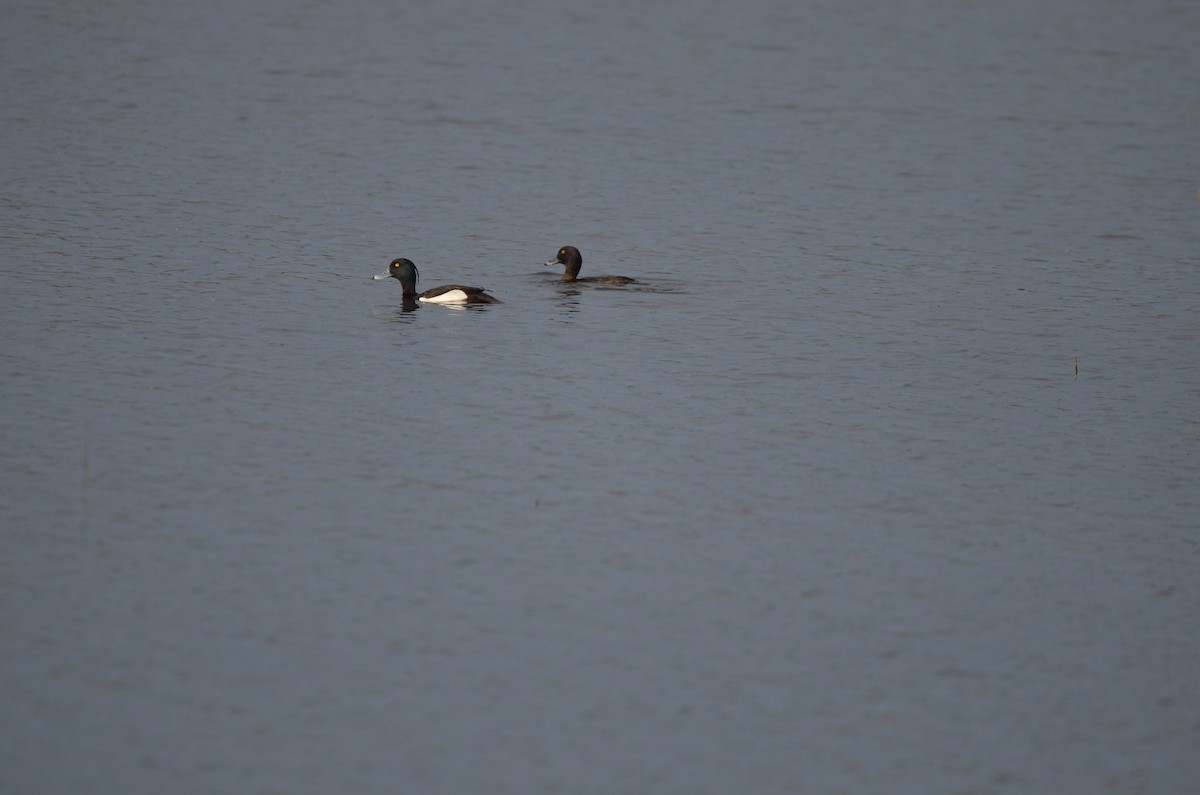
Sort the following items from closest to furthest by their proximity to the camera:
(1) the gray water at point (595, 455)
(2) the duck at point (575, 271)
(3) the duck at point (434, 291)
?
(1) the gray water at point (595, 455), (3) the duck at point (434, 291), (2) the duck at point (575, 271)

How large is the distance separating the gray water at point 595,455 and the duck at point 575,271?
392 mm

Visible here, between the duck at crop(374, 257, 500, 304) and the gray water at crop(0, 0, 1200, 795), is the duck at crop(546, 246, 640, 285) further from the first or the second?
the duck at crop(374, 257, 500, 304)

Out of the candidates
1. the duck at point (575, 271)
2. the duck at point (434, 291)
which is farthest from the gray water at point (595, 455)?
the duck at point (575, 271)

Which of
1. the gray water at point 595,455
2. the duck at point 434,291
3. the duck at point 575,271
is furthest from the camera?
the duck at point 575,271

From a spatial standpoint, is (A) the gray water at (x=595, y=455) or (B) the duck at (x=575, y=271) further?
(B) the duck at (x=575, y=271)

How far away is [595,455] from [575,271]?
796 centimetres

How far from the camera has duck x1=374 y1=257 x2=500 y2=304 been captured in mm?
19469

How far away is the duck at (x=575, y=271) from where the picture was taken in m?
21.1

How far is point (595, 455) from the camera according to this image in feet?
45.3

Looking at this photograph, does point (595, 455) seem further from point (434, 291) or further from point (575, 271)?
point (575, 271)

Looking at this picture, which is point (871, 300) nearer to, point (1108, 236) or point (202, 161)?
point (1108, 236)

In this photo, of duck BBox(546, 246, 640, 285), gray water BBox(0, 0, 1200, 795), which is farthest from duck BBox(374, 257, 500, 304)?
duck BBox(546, 246, 640, 285)

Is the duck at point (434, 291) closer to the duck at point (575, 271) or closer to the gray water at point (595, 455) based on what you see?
the gray water at point (595, 455)

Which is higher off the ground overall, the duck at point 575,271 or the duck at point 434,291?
the duck at point 575,271
